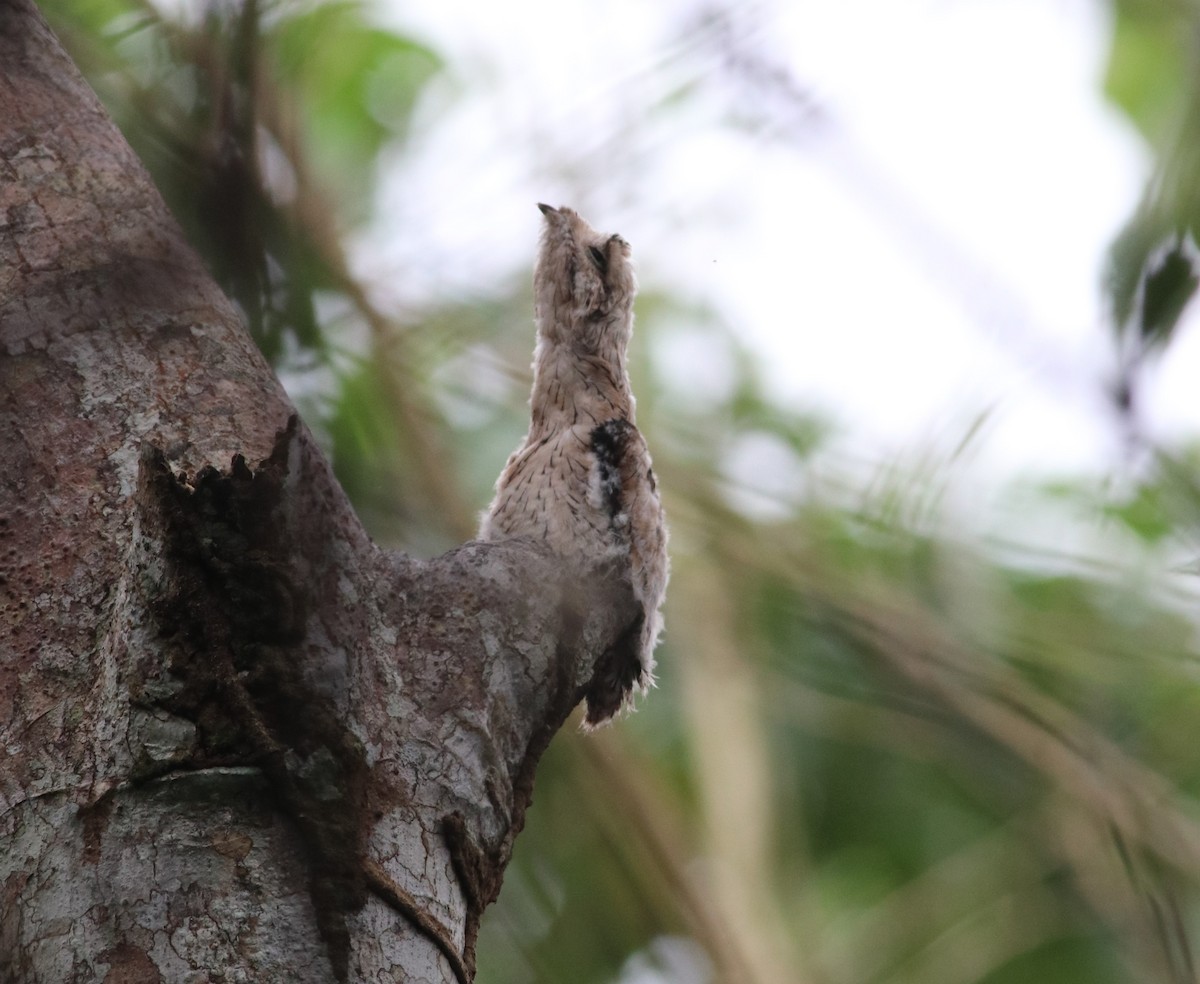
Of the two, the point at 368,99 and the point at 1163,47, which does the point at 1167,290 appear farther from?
the point at 368,99

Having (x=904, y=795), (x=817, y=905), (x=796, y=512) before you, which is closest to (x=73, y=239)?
(x=796, y=512)

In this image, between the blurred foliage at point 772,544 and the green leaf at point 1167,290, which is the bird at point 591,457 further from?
the green leaf at point 1167,290

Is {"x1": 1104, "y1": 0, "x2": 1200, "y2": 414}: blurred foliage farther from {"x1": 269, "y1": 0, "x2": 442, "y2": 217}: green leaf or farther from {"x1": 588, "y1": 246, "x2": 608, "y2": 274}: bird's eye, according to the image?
{"x1": 588, "y1": 246, "x2": 608, "y2": 274}: bird's eye

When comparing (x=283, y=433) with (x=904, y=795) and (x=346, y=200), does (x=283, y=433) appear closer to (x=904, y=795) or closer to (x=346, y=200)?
(x=346, y=200)

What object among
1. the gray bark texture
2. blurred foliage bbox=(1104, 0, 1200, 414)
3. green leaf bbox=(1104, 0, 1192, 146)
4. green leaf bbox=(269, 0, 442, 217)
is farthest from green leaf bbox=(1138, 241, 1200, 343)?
green leaf bbox=(269, 0, 442, 217)

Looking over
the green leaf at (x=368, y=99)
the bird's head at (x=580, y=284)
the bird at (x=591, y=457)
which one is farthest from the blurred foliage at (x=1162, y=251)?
the bird's head at (x=580, y=284)

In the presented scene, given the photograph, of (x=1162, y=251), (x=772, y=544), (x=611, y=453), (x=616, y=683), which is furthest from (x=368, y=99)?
(x=1162, y=251)
